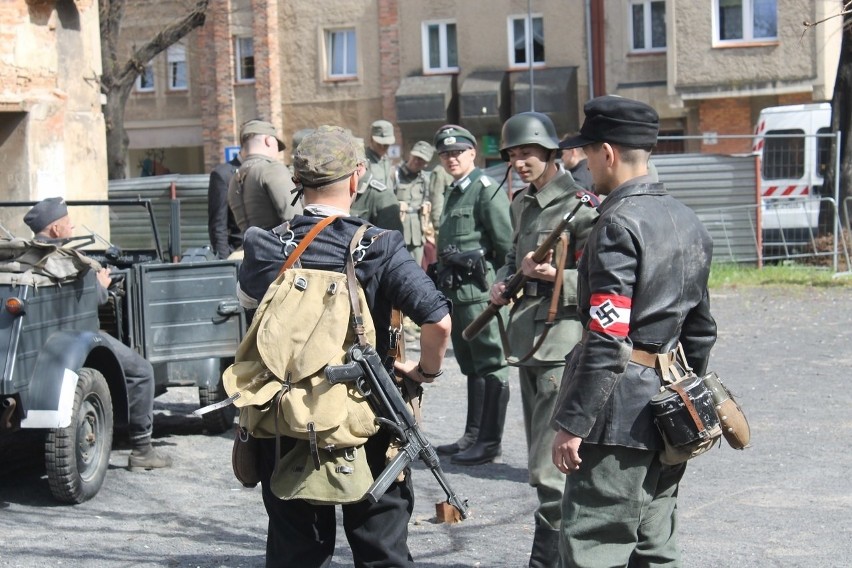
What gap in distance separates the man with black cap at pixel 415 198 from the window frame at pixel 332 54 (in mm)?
22116

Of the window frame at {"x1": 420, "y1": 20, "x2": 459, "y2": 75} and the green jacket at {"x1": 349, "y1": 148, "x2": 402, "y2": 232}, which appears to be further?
the window frame at {"x1": 420, "y1": 20, "x2": 459, "y2": 75}

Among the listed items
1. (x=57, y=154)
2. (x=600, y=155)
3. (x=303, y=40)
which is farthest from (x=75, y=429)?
(x=303, y=40)

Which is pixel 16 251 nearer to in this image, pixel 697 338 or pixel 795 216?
pixel 697 338

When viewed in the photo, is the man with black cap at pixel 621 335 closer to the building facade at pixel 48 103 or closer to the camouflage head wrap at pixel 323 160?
the camouflage head wrap at pixel 323 160

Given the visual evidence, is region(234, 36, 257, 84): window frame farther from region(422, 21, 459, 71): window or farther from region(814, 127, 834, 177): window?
region(814, 127, 834, 177): window

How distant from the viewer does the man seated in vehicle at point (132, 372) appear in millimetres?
7297

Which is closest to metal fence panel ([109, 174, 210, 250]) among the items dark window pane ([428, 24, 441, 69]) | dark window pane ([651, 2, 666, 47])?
dark window pane ([428, 24, 441, 69])

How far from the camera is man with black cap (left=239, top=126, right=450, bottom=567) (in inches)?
152

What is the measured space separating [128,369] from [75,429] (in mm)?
793

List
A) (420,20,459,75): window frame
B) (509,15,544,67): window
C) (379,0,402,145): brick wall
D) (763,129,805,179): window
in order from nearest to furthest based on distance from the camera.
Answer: (763,129,805,179): window, (509,15,544,67): window, (420,20,459,75): window frame, (379,0,402,145): brick wall

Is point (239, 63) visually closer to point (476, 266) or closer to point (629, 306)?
point (476, 266)

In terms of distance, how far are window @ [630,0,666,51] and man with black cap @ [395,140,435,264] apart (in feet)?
65.2

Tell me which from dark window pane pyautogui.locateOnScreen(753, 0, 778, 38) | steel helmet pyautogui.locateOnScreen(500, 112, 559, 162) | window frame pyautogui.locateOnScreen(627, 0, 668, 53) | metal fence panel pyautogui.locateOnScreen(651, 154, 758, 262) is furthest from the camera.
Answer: window frame pyautogui.locateOnScreen(627, 0, 668, 53)

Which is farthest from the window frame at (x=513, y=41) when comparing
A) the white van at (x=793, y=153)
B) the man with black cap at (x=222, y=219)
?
the man with black cap at (x=222, y=219)
